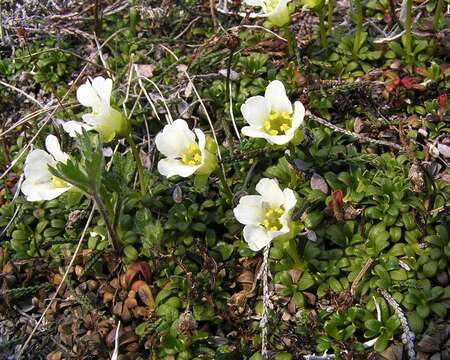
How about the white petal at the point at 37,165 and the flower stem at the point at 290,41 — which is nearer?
the white petal at the point at 37,165

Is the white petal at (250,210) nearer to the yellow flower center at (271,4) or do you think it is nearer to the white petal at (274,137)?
the white petal at (274,137)

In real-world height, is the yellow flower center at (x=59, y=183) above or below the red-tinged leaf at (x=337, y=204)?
above

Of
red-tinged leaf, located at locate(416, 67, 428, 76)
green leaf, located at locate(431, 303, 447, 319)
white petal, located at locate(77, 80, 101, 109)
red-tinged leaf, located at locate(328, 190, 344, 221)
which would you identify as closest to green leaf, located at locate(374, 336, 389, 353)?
green leaf, located at locate(431, 303, 447, 319)

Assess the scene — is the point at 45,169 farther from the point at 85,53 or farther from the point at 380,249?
the point at 380,249

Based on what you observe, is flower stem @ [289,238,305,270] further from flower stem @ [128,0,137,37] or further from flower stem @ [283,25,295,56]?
flower stem @ [128,0,137,37]

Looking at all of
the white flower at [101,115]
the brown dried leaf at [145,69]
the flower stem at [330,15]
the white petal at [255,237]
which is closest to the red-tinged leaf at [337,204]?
the white petal at [255,237]

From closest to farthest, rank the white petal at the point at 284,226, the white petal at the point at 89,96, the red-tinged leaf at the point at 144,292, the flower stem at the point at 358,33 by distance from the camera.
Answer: the white petal at the point at 284,226, the red-tinged leaf at the point at 144,292, the white petal at the point at 89,96, the flower stem at the point at 358,33

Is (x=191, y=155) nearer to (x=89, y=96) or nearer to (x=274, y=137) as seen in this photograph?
(x=274, y=137)
